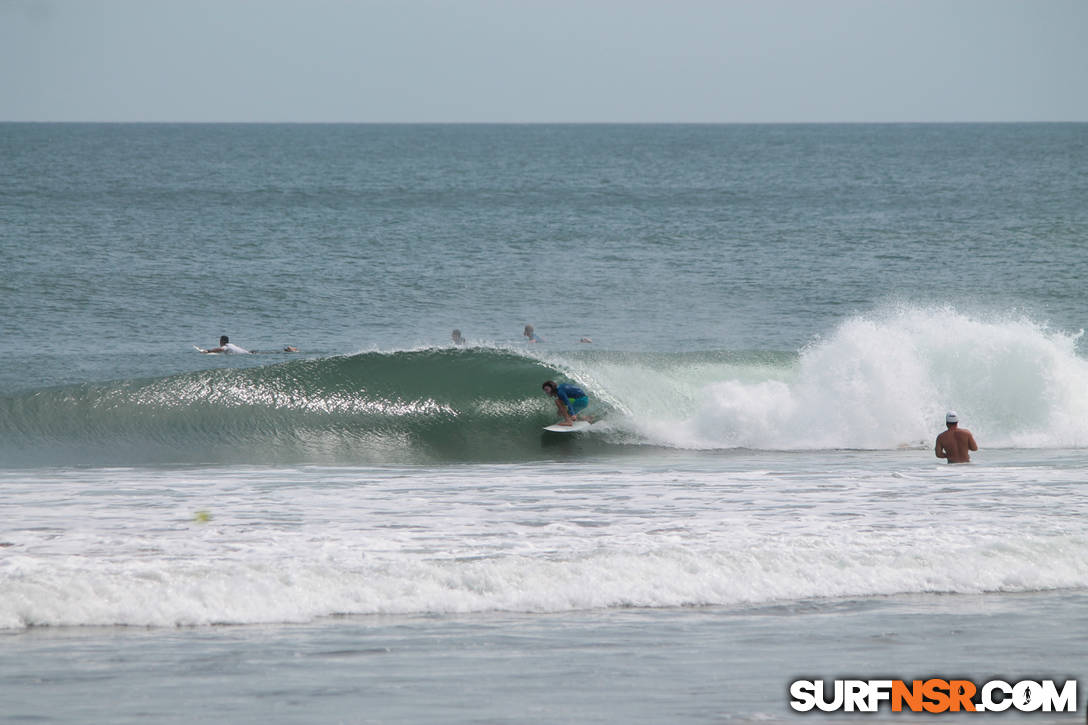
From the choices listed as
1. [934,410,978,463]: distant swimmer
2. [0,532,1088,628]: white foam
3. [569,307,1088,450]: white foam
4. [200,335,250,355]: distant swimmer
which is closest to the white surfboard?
[569,307,1088,450]: white foam

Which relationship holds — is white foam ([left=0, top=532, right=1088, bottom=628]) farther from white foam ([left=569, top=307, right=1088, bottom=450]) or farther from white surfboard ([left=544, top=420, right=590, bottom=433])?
white surfboard ([left=544, top=420, right=590, bottom=433])

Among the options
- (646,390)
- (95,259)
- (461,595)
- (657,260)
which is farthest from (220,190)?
(461,595)

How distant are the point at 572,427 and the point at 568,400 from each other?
41cm

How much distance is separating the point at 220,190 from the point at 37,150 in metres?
55.4

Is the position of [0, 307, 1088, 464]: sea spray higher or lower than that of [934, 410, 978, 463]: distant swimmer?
higher

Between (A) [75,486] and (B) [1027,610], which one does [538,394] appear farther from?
(B) [1027,610]

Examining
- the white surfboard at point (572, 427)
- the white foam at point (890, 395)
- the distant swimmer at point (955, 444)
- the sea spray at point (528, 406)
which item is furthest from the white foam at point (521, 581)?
the white surfboard at point (572, 427)

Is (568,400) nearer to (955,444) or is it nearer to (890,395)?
(890,395)

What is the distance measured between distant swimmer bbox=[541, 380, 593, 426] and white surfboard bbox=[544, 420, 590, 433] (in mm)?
59

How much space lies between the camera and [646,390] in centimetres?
1895

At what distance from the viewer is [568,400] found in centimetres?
1698

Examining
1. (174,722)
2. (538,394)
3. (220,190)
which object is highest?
(220,190)

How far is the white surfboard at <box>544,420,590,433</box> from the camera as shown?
1675 cm

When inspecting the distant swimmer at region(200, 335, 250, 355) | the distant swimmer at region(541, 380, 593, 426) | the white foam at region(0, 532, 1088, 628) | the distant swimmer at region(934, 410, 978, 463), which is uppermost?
the distant swimmer at region(200, 335, 250, 355)
